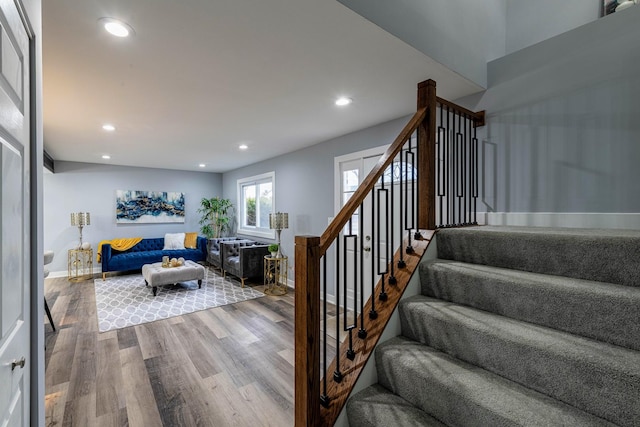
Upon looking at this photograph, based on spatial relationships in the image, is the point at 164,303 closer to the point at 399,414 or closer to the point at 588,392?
the point at 399,414

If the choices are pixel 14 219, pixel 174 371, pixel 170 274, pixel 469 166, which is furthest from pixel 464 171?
pixel 170 274

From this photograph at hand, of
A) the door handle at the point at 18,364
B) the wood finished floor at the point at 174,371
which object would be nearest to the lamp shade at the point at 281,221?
the wood finished floor at the point at 174,371

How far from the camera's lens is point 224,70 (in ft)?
7.36

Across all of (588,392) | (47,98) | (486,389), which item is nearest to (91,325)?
(47,98)

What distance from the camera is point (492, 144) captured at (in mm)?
2664

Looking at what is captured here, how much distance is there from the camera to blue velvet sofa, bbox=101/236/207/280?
5688 mm

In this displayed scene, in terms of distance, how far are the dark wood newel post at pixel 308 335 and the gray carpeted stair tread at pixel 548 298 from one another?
830mm

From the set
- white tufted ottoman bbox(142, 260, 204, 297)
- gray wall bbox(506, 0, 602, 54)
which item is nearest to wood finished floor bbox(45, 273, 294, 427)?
white tufted ottoman bbox(142, 260, 204, 297)

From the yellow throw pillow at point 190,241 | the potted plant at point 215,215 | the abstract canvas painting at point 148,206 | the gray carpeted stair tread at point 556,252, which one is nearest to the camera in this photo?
the gray carpeted stair tread at point 556,252

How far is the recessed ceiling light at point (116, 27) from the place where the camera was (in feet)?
5.41

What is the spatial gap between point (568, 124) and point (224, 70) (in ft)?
8.81

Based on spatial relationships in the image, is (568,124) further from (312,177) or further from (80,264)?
(80,264)

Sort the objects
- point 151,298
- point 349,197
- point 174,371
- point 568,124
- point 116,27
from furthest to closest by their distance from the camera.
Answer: point 151,298 → point 349,197 → point 174,371 → point 568,124 → point 116,27

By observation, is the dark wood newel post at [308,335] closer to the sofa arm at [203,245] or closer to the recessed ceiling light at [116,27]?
the recessed ceiling light at [116,27]
